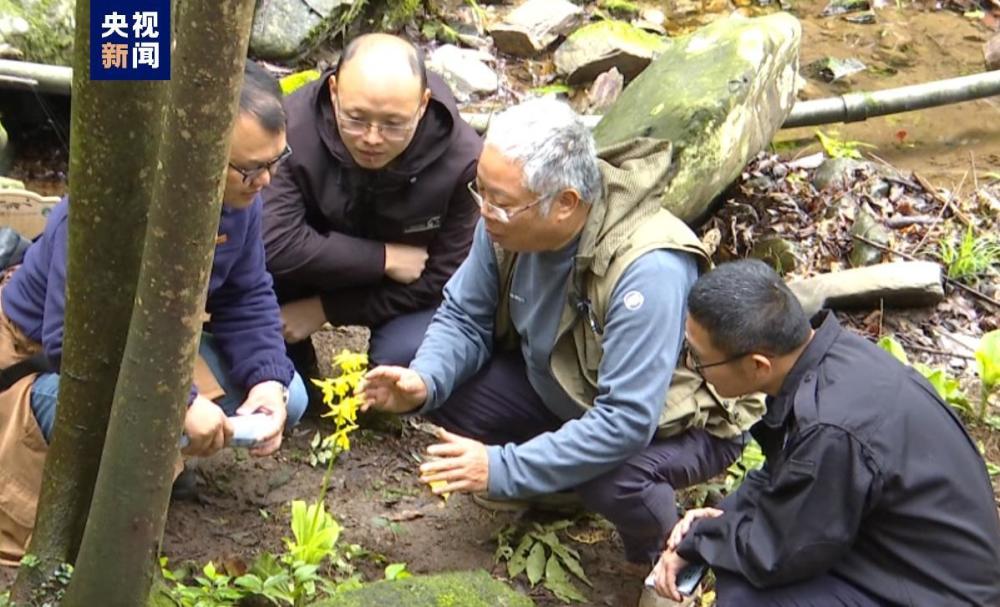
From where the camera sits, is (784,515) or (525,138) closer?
(784,515)

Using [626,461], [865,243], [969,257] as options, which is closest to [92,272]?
[626,461]

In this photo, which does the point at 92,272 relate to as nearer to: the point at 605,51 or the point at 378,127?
the point at 378,127

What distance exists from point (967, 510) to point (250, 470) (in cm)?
259

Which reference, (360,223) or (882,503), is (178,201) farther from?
(360,223)

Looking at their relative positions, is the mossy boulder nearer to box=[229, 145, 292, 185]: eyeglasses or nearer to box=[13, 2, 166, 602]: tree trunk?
box=[13, 2, 166, 602]: tree trunk

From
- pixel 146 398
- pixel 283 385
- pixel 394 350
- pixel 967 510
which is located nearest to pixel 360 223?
pixel 394 350

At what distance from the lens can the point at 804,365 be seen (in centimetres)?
301

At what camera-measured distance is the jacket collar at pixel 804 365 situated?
118 inches

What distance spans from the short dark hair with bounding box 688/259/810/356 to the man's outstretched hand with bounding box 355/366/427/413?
3.60 feet

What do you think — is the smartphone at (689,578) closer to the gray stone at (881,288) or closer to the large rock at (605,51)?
the gray stone at (881,288)

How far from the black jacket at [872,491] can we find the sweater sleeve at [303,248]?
189 cm

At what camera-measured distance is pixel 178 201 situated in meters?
2.20

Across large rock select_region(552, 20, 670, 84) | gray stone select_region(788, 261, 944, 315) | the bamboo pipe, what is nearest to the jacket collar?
gray stone select_region(788, 261, 944, 315)

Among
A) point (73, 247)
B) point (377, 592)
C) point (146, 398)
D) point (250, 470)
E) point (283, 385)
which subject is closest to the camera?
point (146, 398)
